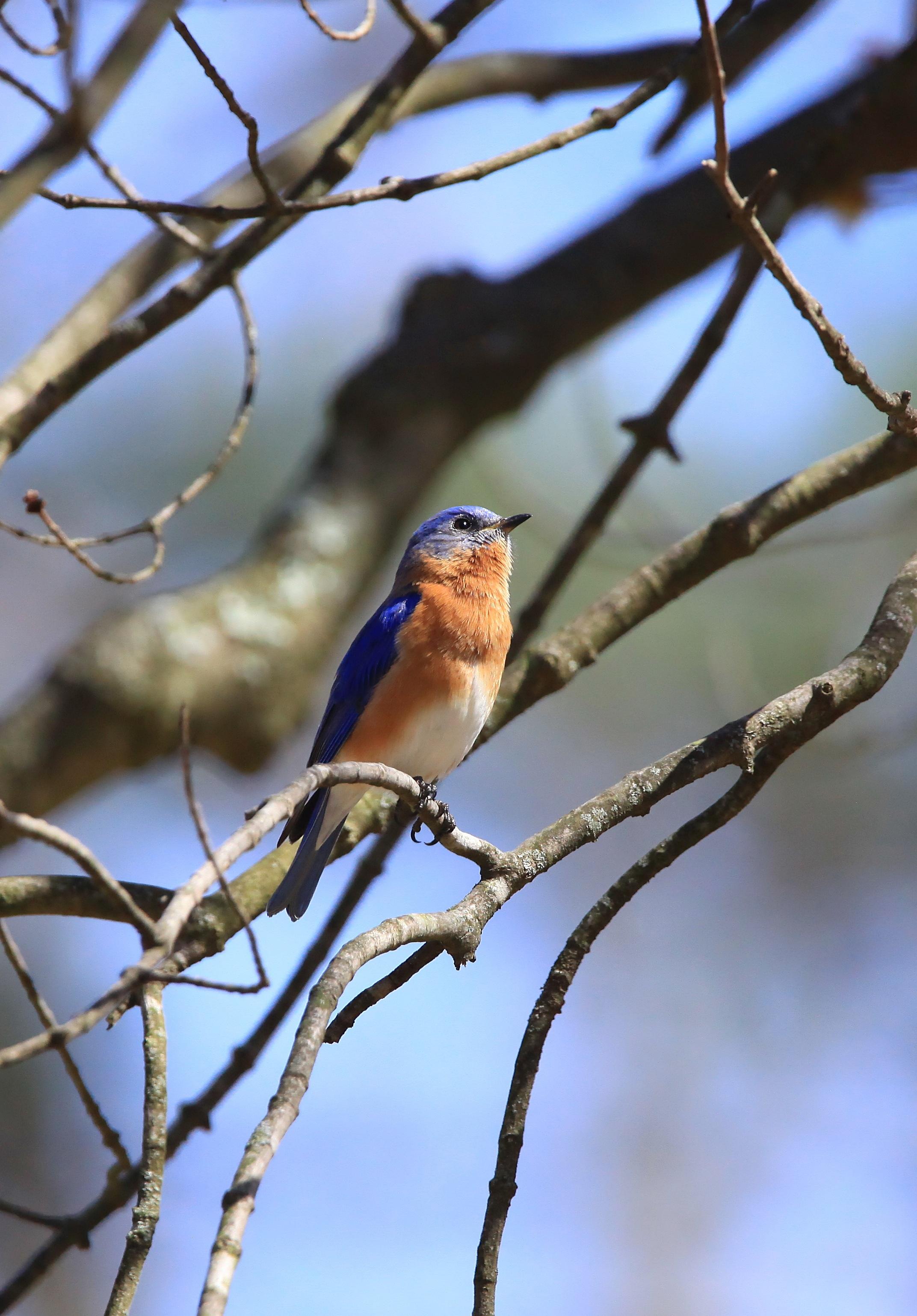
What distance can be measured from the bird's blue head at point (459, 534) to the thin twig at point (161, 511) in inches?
54.1

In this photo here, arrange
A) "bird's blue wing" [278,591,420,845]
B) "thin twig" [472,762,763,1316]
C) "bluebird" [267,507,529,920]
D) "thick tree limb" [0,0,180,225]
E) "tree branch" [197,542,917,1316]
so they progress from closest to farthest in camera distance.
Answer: "thick tree limb" [0,0,180,225]
"tree branch" [197,542,917,1316]
"thin twig" [472,762,763,1316]
"bluebird" [267,507,529,920]
"bird's blue wing" [278,591,420,845]

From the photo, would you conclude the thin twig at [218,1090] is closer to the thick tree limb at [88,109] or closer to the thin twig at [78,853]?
the thin twig at [78,853]

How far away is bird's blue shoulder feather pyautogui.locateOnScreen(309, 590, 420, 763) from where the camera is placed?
5250mm

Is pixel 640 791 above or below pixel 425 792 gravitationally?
below

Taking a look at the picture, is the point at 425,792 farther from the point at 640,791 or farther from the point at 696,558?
the point at 696,558

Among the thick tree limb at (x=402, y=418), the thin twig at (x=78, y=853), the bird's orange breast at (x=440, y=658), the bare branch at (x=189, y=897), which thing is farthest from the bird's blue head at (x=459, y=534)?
the thin twig at (x=78, y=853)

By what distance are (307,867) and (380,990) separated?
1.73 m

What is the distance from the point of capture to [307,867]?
14.2 feet

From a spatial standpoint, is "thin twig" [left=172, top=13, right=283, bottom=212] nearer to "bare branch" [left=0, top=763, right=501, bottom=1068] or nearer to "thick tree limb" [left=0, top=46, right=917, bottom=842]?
"bare branch" [left=0, top=763, right=501, bottom=1068]

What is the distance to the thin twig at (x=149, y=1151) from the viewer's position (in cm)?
249

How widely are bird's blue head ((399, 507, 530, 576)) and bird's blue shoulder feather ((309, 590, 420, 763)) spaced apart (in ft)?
1.17

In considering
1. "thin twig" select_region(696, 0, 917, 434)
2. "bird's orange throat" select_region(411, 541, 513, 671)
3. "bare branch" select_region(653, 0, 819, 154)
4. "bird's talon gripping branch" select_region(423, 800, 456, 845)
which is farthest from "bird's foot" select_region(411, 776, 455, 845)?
"bare branch" select_region(653, 0, 819, 154)

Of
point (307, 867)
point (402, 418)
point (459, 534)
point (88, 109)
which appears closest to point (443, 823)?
point (307, 867)

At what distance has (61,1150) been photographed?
9438mm
